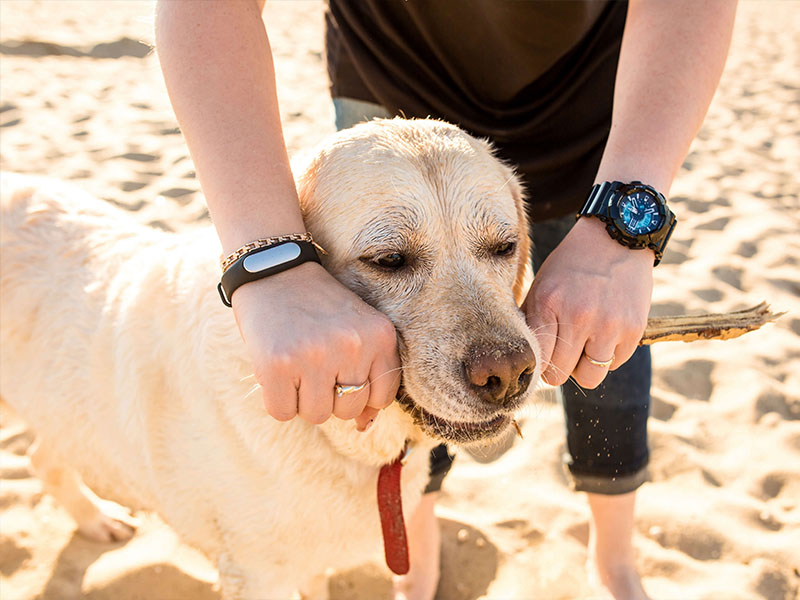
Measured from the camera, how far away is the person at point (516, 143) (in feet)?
4.06

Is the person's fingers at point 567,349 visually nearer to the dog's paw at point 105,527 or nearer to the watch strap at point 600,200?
the watch strap at point 600,200

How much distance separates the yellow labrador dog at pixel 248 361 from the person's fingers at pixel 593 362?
10 cm

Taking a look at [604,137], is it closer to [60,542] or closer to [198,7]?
[198,7]

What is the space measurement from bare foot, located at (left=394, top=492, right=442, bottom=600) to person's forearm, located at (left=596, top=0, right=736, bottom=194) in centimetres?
163

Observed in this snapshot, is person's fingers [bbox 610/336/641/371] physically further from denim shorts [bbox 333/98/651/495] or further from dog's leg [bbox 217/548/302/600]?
dog's leg [bbox 217/548/302/600]

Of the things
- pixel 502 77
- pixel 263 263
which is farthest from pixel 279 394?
pixel 502 77

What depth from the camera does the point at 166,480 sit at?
1.96 metres

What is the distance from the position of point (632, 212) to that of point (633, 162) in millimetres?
150

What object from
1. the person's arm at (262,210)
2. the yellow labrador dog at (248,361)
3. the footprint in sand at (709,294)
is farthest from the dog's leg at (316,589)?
the footprint in sand at (709,294)

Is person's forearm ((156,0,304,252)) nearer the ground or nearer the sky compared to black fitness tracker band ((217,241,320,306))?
nearer the sky

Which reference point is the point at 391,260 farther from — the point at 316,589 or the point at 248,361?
the point at 316,589

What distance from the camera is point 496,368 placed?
140 centimetres

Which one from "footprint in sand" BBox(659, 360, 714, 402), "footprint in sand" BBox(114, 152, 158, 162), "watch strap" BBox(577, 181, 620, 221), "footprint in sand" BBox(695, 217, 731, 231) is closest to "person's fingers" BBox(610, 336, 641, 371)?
"watch strap" BBox(577, 181, 620, 221)

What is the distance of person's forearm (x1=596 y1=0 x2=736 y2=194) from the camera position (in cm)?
149
